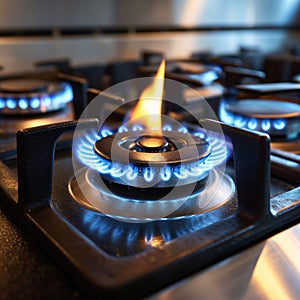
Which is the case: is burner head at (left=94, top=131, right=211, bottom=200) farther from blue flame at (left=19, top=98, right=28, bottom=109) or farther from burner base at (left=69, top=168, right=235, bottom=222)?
blue flame at (left=19, top=98, right=28, bottom=109)

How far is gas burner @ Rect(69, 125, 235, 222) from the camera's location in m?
0.54

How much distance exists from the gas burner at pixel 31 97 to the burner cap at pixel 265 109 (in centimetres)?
42

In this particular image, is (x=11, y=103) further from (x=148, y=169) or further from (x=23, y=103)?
(x=148, y=169)

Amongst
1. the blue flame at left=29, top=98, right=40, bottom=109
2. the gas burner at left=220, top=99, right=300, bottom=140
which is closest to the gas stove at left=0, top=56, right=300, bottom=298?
the gas burner at left=220, top=99, right=300, bottom=140

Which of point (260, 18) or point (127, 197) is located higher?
point (260, 18)

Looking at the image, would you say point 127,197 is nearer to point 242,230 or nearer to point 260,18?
point 242,230

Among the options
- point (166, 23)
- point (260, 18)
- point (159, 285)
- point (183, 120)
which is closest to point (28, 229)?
point (159, 285)

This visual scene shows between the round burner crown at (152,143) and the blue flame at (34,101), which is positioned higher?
the round burner crown at (152,143)

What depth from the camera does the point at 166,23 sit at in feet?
5.31

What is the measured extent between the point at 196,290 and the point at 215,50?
1.51 metres

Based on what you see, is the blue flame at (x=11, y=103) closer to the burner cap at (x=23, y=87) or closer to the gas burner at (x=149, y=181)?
the burner cap at (x=23, y=87)

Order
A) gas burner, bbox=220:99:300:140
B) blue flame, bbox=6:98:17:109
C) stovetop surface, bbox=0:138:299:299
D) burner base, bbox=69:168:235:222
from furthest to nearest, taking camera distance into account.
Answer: blue flame, bbox=6:98:17:109
gas burner, bbox=220:99:300:140
burner base, bbox=69:168:235:222
stovetop surface, bbox=0:138:299:299

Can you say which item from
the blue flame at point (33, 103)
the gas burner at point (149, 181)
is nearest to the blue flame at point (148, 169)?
the gas burner at point (149, 181)

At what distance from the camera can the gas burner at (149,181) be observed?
21.1 inches
